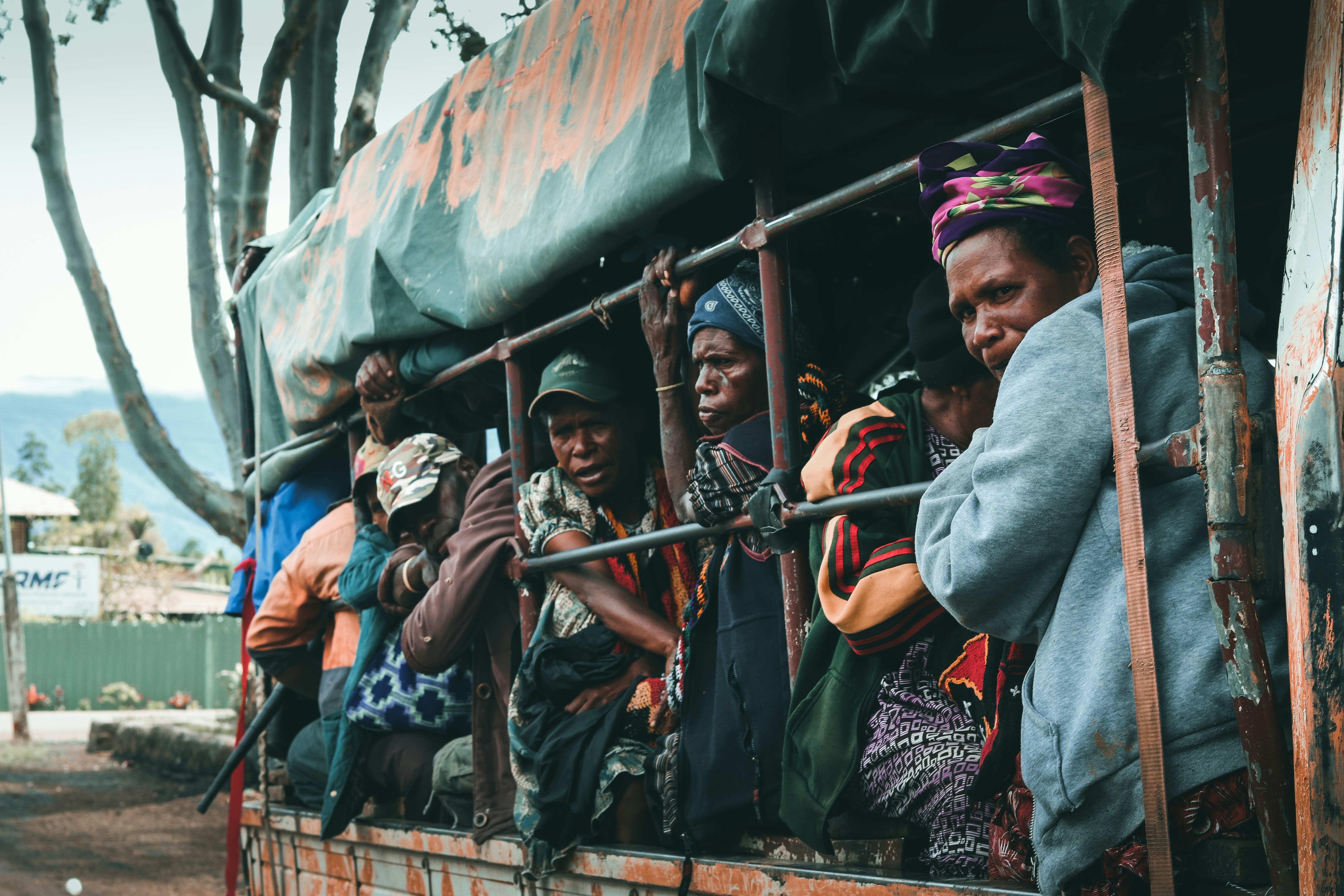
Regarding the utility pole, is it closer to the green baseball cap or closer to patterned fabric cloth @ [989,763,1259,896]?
the green baseball cap

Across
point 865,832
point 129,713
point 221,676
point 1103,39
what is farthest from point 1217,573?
point 129,713

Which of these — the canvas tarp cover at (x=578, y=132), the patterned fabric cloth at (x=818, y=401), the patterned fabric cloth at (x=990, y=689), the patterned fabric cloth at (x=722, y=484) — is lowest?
the patterned fabric cloth at (x=990, y=689)

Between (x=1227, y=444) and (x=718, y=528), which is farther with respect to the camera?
(x=718, y=528)

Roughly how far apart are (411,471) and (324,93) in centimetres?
636

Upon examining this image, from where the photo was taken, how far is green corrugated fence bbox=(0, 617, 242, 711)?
2623 cm

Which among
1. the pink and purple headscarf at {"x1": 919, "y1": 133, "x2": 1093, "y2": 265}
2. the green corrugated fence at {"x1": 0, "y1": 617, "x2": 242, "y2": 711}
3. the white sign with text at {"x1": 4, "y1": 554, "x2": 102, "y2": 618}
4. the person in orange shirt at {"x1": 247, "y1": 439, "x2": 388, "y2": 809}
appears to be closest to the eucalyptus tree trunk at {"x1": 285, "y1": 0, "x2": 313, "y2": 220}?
the person in orange shirt at {"x1": 247, "y1": 439, "x2": 388, "y2": 809}

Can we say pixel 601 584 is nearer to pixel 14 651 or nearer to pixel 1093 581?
pixel 1093 581

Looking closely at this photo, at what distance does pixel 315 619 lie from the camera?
4.70 metres

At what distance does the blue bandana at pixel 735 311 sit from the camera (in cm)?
281

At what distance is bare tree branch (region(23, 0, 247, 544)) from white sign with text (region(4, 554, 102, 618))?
94.5ft

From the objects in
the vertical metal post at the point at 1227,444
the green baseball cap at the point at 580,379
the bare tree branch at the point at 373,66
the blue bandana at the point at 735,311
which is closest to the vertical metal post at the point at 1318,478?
the vertical metal post at the point at 1227,444

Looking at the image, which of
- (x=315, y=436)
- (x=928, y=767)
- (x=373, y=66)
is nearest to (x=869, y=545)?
(x=928, y=767)

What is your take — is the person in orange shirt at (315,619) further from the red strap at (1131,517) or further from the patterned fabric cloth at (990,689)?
the red strap at (1131,517)

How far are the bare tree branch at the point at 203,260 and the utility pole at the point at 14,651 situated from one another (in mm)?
8048
